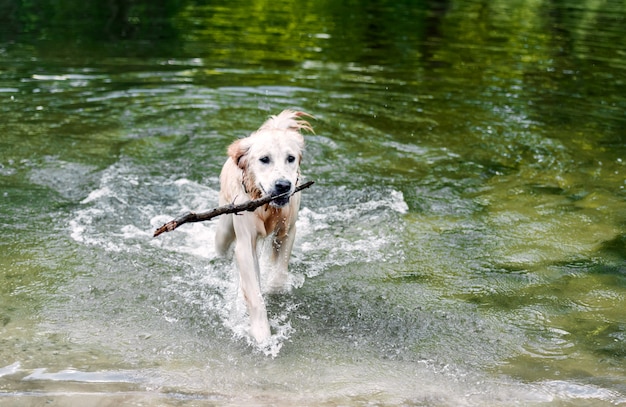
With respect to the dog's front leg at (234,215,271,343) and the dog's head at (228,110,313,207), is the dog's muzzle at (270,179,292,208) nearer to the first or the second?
the dog's head at (228,110,313,207)

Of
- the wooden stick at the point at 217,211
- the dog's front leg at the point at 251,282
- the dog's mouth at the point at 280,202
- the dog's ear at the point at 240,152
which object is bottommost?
the dog's front leg at the point at 251,282

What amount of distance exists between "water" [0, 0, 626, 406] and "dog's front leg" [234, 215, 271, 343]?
0.14 meters

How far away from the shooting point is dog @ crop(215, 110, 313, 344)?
5.98 m

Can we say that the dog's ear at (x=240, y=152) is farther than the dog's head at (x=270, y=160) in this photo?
Yes

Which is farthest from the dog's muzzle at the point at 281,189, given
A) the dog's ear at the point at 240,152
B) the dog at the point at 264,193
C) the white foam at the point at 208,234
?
the white foam at the point at 208,234

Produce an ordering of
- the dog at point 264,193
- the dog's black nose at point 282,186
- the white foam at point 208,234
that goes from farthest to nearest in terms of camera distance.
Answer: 1. the white foam at point 208,234
2. the dog at point 264,193
3. the dog's black nose at point 282,186

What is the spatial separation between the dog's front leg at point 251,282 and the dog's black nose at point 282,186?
70 cm

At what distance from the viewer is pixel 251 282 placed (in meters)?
6.36

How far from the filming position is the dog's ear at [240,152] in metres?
6.16

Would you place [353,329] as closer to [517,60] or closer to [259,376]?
[259,376]

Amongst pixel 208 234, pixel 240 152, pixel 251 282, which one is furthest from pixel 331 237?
pixel 240 152

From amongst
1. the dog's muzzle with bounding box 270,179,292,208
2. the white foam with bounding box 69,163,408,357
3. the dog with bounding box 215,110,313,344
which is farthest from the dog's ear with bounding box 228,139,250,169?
the white foam with bounding box 69,163,408,357

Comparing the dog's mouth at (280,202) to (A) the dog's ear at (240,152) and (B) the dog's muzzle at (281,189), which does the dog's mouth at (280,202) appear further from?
(A) the dog's ear at (240,152)

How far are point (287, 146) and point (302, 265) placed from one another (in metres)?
2.03
